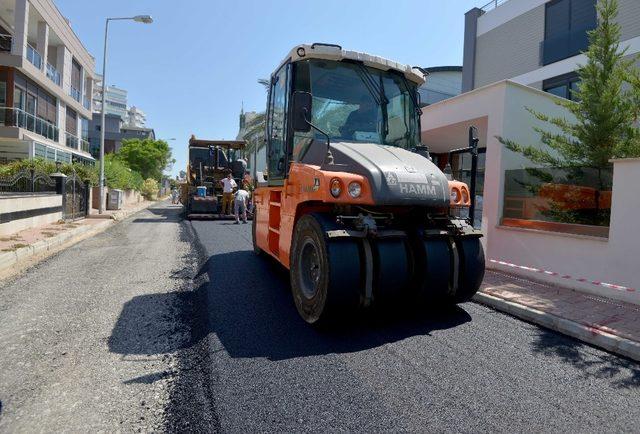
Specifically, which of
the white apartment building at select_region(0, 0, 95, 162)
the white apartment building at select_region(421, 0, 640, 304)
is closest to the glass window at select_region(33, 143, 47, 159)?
the white apartment building at select_region(0, 0, 95, 162)

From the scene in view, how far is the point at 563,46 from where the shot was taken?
15867mm

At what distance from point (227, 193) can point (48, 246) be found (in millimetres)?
8679

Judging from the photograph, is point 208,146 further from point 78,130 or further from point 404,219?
point 78,130

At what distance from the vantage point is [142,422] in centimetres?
260

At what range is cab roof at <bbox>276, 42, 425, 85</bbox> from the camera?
491cm

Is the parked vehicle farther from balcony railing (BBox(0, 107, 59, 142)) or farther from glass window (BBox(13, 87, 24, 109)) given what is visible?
glass window (BBox(13, 87, 24, 109))

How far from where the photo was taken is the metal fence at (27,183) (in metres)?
9.47

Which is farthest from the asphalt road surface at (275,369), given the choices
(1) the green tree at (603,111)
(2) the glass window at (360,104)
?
(1) the green tree at (603,111)

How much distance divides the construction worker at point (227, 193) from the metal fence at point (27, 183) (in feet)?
19.6

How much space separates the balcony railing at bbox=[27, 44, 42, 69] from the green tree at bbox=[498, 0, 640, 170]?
82.9 feet

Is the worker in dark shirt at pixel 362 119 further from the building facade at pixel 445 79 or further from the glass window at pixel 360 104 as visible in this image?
the building facade at pixel 445 79

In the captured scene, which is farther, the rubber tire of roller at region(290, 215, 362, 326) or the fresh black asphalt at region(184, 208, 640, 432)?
the rubber tire of roller at region(290, 215, 362, 326)

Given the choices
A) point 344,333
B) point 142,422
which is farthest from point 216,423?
point 344,333

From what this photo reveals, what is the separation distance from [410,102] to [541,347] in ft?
10.9
